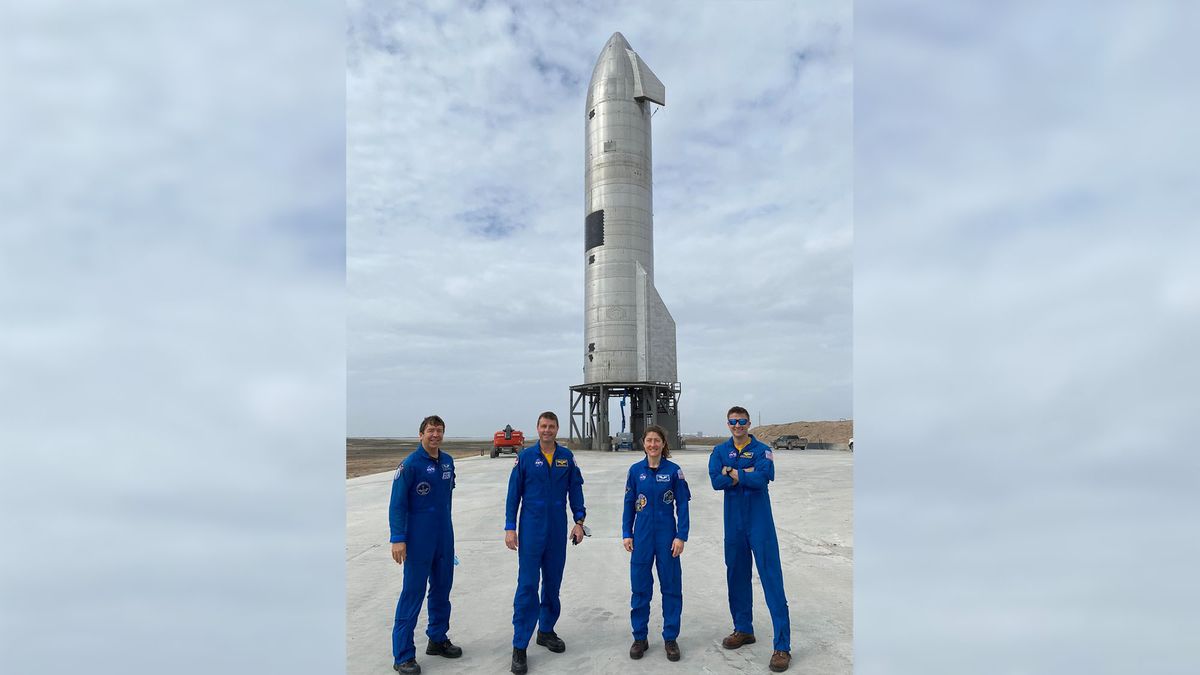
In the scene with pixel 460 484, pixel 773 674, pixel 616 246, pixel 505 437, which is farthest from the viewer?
pixel 616 246

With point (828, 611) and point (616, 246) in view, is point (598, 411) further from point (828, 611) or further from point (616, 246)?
point (828, 611)

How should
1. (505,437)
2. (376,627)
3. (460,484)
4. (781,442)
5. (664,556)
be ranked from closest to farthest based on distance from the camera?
(664,556)
(376,627)
(460,484)
(505,437)
(781,442)

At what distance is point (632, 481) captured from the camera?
15.9 ft

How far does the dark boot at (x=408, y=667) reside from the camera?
14.0 ft

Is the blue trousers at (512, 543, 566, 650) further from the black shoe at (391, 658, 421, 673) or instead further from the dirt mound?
the dirt mound

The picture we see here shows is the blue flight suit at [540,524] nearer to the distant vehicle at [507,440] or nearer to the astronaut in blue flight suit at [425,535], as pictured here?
the astronaut in blue flight suit at [425,535]

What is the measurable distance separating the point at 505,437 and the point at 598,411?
671 centimetres

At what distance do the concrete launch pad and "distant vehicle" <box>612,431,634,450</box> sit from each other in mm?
24406

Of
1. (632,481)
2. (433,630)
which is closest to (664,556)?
(632,481)

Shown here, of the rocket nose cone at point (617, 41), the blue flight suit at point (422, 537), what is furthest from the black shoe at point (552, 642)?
the rocket nose cone at point (617, 41)

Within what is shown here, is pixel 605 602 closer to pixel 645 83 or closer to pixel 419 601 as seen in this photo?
pixel 419 601

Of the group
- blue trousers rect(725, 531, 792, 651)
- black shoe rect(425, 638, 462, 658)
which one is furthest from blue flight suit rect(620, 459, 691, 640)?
black shoe rect(425, 638, 462, 658)

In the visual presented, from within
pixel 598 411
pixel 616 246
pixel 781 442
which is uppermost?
pixel 616 246

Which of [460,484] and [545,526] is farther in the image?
[460,484]
